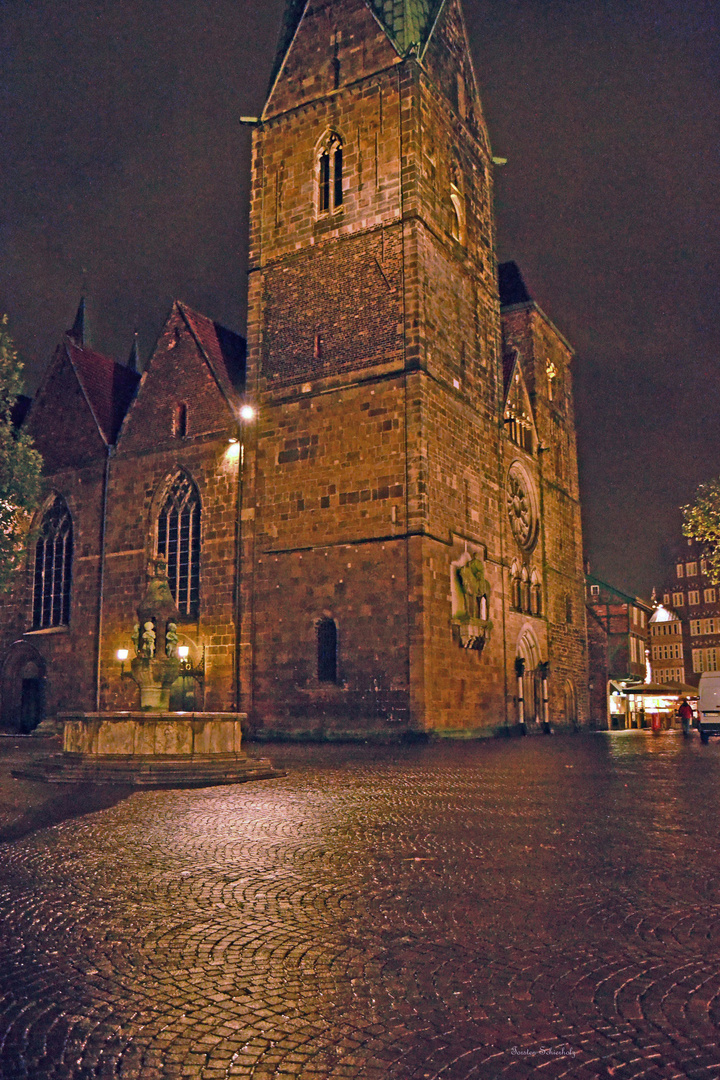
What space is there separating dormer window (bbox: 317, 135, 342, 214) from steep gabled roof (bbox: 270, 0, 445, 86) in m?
3.57

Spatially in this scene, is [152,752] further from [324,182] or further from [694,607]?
[694,607]

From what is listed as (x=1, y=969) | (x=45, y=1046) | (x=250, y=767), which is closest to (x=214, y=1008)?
(x=45, y=1046)

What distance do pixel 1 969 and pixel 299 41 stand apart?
3288 centimetres

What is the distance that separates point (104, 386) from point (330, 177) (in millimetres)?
12476

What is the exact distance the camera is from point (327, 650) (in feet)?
85.7

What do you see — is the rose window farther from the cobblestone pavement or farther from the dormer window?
the cobblestone pavement

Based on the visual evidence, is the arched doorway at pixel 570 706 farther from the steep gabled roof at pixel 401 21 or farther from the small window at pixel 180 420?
the steep gabled roof at pixel 401 21

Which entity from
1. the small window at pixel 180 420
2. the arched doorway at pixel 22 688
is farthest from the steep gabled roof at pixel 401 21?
the arched doorway at pixel 22 688

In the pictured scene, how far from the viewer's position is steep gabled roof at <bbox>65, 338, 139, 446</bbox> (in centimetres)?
3341

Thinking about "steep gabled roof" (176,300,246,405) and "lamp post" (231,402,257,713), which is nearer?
"lamp post" (231,402,257,713)

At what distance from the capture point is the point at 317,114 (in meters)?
29.5

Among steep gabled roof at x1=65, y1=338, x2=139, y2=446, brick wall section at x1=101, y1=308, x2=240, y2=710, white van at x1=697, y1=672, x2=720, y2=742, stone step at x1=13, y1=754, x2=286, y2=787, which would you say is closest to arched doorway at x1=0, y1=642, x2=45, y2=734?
brick wall section at x1=101, y1=308, x2=240, y2=710

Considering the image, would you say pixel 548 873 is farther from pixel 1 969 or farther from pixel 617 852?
pixel 1 969

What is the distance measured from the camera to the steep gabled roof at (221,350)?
3036 cm
